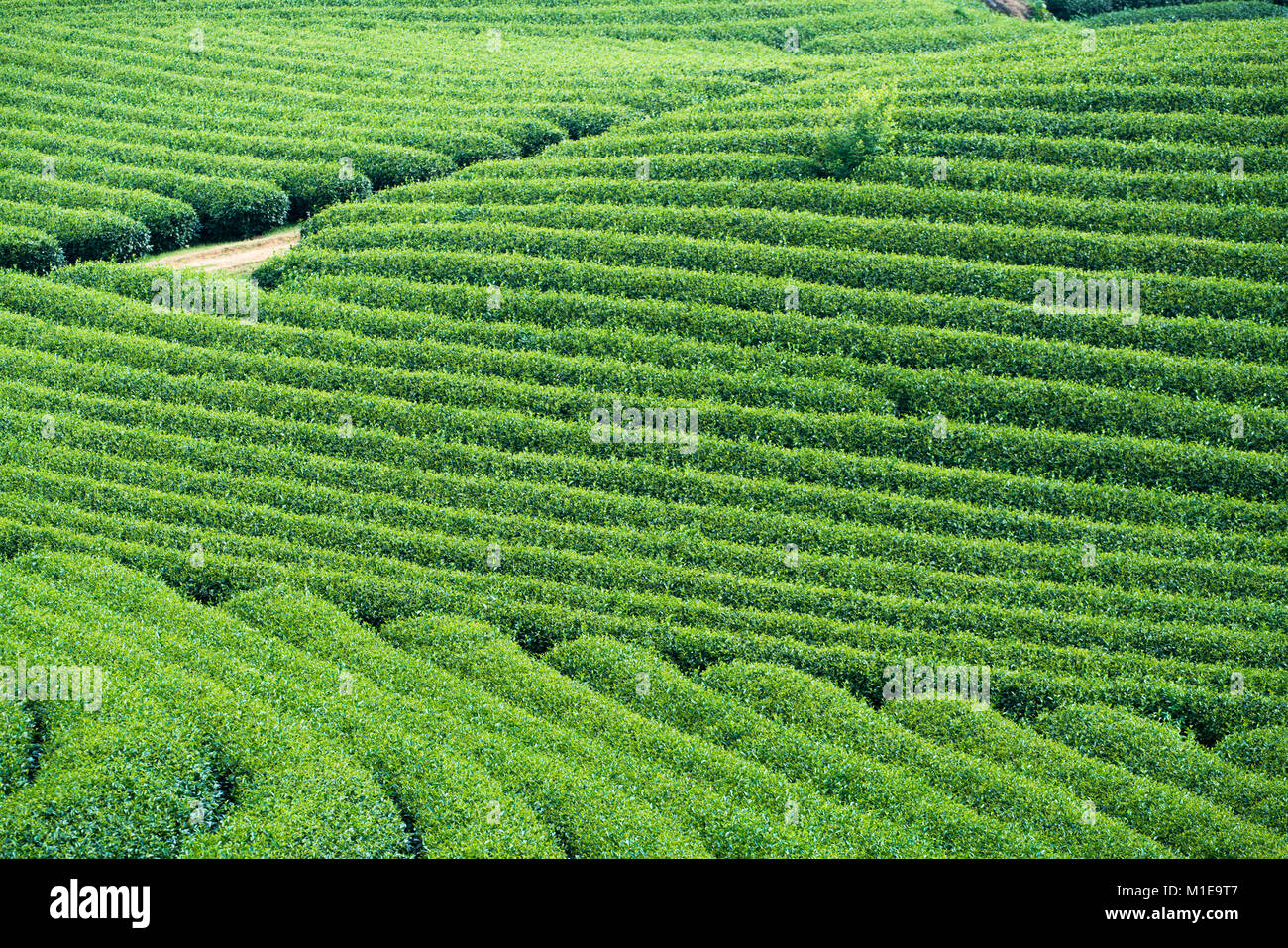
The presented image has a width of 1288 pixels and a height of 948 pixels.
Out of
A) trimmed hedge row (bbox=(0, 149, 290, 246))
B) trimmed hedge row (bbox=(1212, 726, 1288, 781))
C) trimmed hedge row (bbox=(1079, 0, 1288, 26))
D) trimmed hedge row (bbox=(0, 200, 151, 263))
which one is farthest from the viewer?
trimmed hedge row (bbox=(1079, 0, 1288, 26))

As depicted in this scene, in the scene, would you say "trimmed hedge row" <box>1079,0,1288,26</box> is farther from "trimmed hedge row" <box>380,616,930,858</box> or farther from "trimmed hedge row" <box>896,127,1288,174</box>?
"trimmed hedge row" <box>380,616,930,858</box>

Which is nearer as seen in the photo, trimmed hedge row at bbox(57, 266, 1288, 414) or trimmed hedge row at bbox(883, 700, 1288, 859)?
trimmed hedge row at bbox(883, 700, 1288, 859)

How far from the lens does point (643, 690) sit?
1977 centimetres

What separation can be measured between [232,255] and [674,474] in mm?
18138

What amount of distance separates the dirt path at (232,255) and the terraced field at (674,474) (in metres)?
0.79

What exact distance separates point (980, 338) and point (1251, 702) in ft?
34.3

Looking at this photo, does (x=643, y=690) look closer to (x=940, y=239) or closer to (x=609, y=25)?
(x=940, y=239)

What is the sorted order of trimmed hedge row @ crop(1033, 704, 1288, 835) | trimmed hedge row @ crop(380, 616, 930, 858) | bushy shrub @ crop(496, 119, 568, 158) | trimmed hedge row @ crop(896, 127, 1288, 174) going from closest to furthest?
trimmed hedge row @ crop(380, 616, 930, 858) < trimmed hedge row @ crop(1033, 704, 1288, 835) < trimmed hedge row @ crop(896, 127, 1288, 174) < bushy shrub @ crop(496, 119, 568, 158)

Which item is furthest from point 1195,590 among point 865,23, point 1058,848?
point 865,23

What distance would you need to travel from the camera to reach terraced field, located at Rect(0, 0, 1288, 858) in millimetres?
17234

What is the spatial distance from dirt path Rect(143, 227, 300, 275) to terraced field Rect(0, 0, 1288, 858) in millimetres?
790

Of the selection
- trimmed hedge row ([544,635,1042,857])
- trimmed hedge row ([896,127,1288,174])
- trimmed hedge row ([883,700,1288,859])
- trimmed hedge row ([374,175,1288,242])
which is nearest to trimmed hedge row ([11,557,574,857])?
trimmed hedge row ([544,635,1042,857])

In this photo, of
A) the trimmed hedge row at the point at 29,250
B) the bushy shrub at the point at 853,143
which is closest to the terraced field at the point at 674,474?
the trimmed hedge row at the point at 29,250

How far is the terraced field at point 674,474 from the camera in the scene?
17234 millimetres
